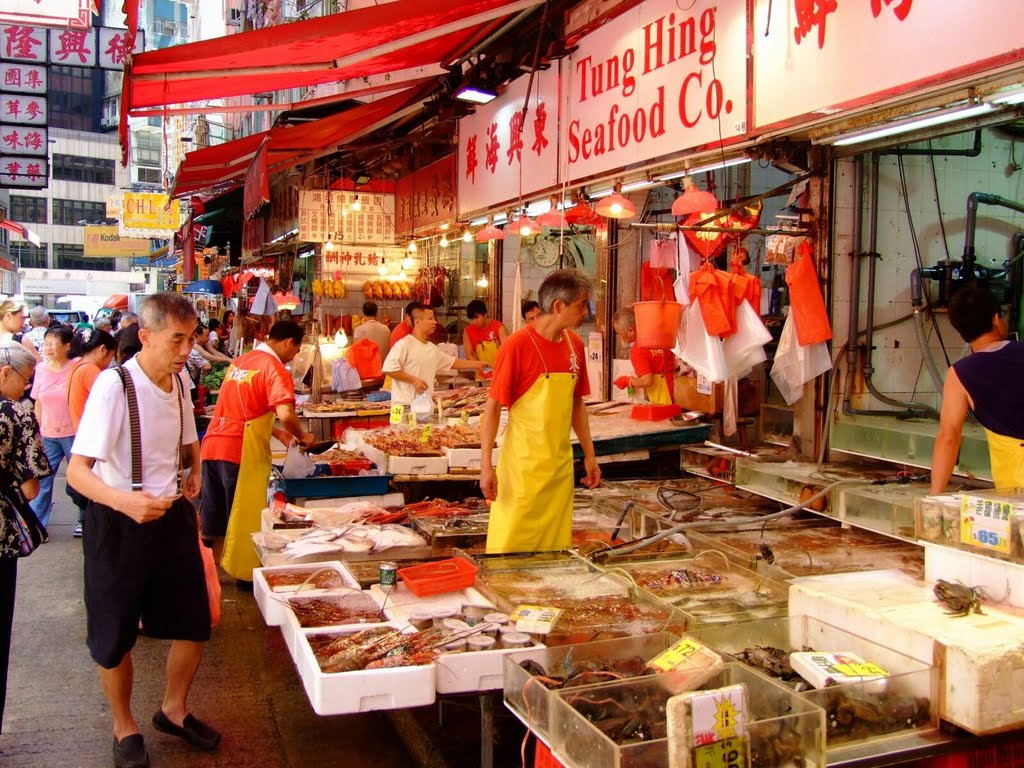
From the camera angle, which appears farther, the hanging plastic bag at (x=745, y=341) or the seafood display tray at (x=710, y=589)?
the hanging plastic bag at (x=745, y=341)

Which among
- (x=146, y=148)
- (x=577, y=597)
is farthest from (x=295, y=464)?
(x=146, y=148)

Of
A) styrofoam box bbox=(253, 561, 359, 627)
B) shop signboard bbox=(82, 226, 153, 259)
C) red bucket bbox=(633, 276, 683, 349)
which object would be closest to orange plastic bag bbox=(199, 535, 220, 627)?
styrofoam box bbox=(253, 561, 359, 627)

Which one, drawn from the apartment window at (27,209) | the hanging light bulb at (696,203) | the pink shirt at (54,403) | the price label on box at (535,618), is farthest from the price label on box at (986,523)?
the apartment window at (27,209)

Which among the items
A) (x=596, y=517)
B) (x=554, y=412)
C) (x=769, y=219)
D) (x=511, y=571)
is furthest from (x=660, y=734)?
(x=769, y=219)

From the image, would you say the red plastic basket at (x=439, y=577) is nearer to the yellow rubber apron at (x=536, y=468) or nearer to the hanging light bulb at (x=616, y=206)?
the yellow rubber apron at (x=536, y=468)

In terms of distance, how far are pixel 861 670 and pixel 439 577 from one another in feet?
6.47

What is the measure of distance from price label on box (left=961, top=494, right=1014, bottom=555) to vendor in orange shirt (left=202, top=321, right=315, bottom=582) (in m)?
4.94

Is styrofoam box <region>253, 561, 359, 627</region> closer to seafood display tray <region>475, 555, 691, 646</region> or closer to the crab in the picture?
seafood display tray <region>475, 555, 691, 646</region>

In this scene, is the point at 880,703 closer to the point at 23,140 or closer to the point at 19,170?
the point at 19,170

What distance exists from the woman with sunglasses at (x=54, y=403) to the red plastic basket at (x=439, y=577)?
6.45 meters

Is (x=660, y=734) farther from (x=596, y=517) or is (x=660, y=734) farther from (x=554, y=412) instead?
(x=596, y=517)

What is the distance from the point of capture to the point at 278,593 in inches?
168

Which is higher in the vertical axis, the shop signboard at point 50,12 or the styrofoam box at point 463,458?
the shop signboard at point 50,12

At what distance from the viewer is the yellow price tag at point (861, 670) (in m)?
2.92
